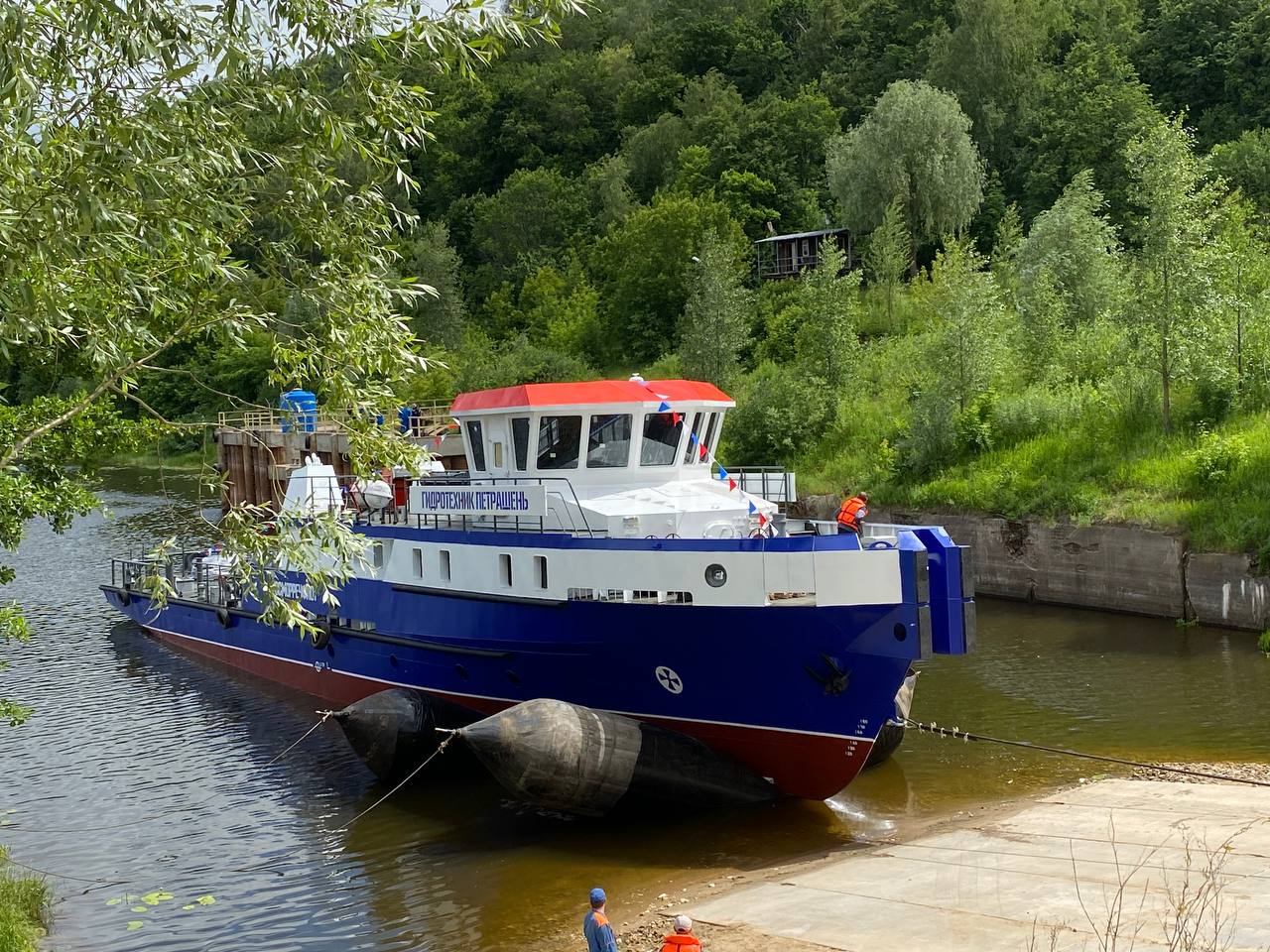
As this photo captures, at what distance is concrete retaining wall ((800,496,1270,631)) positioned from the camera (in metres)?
28.2

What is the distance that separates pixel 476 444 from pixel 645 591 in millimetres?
4884

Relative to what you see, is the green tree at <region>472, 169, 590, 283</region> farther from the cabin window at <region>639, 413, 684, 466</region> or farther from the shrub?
the cabin window at <region>639, 413, 684, 466</region>

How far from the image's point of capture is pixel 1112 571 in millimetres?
30844

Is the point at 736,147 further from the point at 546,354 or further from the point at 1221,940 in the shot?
the point at 1221,940

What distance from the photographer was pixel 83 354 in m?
11.0

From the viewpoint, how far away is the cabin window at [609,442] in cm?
1952

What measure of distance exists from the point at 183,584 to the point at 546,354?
33.4 metres

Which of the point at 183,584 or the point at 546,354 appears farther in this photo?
the point at 546,354

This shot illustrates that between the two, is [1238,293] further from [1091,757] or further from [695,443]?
[1091,757]

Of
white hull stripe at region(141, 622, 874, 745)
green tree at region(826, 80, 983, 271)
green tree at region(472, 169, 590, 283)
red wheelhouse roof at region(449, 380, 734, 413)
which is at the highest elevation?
green tree at region(472, 169, 590, 283)

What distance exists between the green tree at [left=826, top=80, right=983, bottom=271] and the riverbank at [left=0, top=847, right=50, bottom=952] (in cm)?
5229

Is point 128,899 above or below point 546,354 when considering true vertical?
below

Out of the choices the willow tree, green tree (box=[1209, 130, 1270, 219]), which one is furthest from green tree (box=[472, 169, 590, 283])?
the willow tree

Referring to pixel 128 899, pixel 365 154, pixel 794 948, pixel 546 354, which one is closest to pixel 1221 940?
pixel 794 948
